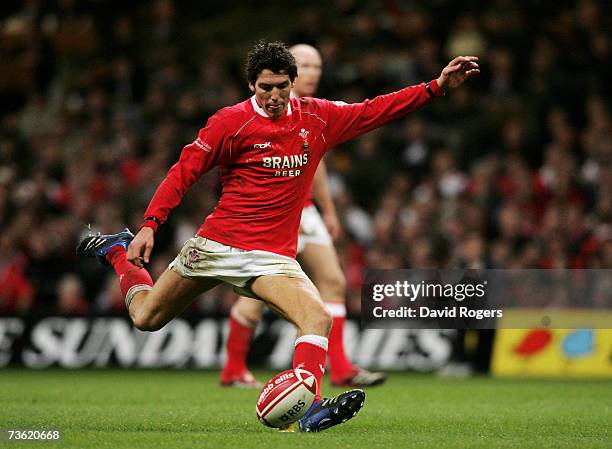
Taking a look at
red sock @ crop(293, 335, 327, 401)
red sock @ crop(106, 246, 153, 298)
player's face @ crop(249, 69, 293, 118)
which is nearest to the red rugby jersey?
player's face @ crop(249, 69, 293, 118)

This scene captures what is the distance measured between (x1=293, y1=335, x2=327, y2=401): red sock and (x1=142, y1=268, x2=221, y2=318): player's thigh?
0.75 meters

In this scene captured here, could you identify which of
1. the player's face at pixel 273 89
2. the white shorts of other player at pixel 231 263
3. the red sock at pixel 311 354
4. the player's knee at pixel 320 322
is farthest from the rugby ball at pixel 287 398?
the player's face at pixel 273 89

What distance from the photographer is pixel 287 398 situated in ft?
20.4

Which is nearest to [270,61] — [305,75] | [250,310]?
[305,75]

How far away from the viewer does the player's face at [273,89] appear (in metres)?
6.68

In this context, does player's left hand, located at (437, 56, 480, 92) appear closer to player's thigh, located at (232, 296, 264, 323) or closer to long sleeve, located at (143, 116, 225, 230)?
long sleeve, located at (143, 116, 225, 230)

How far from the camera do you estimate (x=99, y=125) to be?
56.5 feet

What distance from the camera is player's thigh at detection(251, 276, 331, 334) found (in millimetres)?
6555

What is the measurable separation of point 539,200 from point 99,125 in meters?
6.61

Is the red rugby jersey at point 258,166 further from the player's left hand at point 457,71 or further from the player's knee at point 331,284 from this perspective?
the player's knee at point 331,284

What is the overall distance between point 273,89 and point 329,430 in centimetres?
193

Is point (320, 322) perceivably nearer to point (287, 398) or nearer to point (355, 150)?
point (287, 398)

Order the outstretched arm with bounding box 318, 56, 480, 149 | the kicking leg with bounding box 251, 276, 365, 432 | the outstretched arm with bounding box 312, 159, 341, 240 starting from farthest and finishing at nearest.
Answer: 1. the outstretched arm with bounding box 312, 159, 341, 240
2. the outstretched arm with bounding box 318, 56, 480, 149
3. the kicking leg with bounding box 251, 276, 365, 432

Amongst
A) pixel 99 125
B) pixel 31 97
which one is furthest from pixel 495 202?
pixel 31 97
